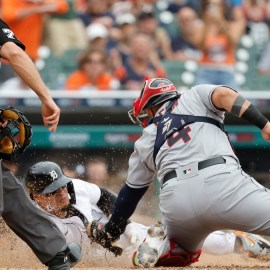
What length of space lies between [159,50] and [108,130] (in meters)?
1.39

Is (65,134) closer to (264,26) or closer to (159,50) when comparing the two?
(159,50)

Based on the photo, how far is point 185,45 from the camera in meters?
11.3

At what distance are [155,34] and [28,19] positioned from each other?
163 cm

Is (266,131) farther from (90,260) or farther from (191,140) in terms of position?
(90,260)

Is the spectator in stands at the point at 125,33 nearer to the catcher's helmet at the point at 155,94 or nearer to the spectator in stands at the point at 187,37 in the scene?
the spectator in stands at the point at 187,37

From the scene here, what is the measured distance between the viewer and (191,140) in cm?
559

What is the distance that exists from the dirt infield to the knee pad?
34 centimetres

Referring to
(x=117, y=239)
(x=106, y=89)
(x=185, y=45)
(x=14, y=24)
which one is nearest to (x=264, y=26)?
(x=185, y=45)

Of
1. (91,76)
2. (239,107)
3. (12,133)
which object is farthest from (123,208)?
(91,76)

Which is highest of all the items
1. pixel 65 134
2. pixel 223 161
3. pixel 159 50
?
pixel 223 161

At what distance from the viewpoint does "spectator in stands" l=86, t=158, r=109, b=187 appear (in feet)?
31.4

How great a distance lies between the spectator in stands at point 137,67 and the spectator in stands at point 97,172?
3.45ft

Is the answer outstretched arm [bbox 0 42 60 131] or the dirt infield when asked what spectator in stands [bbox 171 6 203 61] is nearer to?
the dirt infield

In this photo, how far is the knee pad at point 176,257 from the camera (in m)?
6.20
